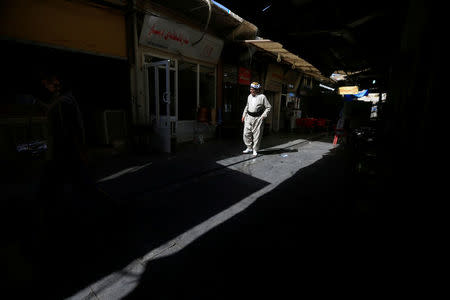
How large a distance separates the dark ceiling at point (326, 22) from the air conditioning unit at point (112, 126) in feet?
15.8

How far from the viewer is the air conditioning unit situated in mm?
6059

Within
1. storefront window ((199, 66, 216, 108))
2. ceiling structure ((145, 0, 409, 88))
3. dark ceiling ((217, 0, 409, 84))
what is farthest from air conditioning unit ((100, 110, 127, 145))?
dark ceiling ((217, 0, 409, 84))

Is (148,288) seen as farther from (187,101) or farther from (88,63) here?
(187,101)

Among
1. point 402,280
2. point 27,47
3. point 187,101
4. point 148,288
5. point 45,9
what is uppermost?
point 45,9

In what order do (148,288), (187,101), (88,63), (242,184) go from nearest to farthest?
(148,288) → (242,184) → (88,63) → (187,101)

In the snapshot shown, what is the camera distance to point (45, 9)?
4.60 meters

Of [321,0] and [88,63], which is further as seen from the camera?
[88,63]

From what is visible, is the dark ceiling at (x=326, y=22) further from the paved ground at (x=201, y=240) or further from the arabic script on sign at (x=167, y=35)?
the arabic script on sign at (x=167, y=35)

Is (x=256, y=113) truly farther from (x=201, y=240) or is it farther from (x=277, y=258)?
(x=277, y=258)

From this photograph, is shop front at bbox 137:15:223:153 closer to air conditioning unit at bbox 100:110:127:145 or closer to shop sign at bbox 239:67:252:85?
air conditioning unit at bbox 100:110:127:145

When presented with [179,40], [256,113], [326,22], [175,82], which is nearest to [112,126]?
[175,82]

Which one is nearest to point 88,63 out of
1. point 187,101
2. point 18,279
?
point 187,101

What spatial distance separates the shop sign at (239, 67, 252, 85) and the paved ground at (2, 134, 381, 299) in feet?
24.7

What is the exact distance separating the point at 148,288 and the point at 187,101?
24.5 ft
